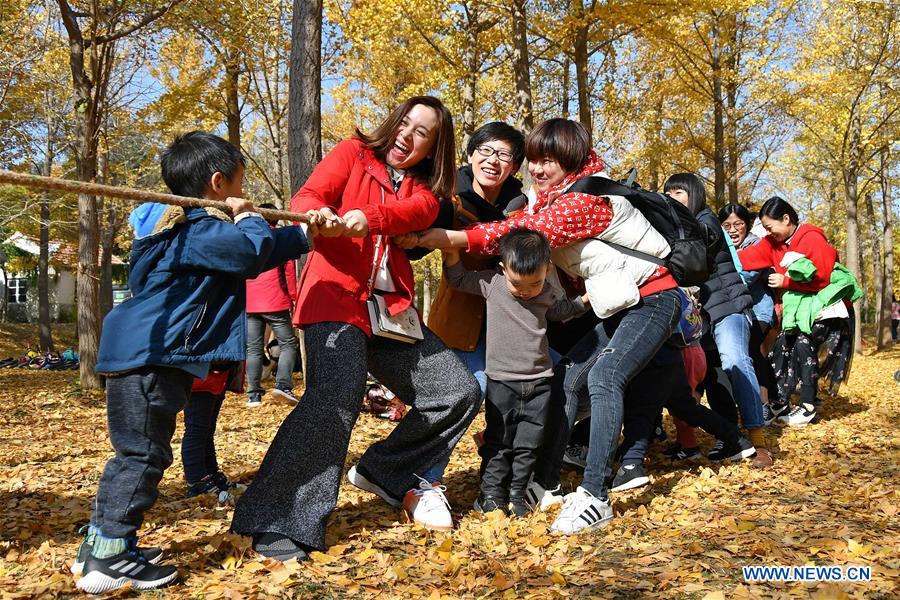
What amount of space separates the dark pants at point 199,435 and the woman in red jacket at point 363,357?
2.93 feet

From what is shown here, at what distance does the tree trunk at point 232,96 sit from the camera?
14000 millimetres

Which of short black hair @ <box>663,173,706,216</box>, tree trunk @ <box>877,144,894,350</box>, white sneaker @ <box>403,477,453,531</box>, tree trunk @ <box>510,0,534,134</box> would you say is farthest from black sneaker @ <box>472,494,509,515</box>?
tree trunk @ <box>877,144,894,350</box>

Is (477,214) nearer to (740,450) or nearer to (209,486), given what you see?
(209,486)

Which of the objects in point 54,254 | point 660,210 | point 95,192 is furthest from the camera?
point 54,254

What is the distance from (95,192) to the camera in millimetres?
2516

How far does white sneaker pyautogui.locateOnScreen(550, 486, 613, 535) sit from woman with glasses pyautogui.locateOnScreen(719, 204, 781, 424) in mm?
3824

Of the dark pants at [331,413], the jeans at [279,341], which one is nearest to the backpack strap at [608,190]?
the dark pants at [331,413]

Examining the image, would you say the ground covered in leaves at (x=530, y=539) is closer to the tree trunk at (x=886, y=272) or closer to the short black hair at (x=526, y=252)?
the short black hair at (x=526, y=252)

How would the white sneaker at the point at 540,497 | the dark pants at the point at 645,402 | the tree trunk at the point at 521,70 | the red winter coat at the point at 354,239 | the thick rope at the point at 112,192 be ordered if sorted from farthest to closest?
the tree trunk at the point at 521,70 → the dark pants at the point at 645,402 → the white sneaker at the point at 540,497 → the red winter coat at the point at 354,239 → the thick rope at the point at 112,192

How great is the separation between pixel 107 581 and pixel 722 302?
468 centimetres

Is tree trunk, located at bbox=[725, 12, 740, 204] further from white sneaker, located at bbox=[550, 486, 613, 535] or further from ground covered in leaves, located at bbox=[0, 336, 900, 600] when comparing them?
white sneaker, located at bbox=[550, 486, 613, 535]

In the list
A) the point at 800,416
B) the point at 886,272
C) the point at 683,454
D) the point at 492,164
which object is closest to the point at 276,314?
the point at 492,164

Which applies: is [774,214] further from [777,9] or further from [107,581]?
[777,9]

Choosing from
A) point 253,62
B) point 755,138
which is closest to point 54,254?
point 253,62
